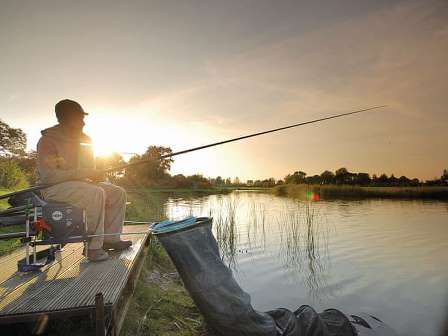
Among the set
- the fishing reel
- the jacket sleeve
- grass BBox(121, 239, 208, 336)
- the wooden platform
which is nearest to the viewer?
the wooden platform

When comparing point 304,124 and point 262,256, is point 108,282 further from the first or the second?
point 262,256

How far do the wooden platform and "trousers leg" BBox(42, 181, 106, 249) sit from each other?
1.29 feet

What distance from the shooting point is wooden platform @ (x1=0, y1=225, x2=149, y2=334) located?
2289 millimetres

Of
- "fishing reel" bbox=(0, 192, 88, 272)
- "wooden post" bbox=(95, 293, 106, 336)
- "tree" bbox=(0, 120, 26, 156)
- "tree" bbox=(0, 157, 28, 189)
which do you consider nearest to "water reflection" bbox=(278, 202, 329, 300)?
"fishing reel" bbox=(0, 192, 88, 272)

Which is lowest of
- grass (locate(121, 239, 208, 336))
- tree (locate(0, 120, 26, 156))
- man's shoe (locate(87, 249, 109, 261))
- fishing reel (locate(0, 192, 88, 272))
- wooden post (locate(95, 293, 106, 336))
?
grass (locate(121, 239, 208, 336))

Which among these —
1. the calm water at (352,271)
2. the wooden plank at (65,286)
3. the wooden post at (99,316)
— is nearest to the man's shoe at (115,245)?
the wooden plank at (65,286)

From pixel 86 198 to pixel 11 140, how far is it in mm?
46559

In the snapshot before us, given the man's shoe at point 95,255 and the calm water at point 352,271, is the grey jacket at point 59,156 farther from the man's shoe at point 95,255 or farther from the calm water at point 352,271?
the calm water at point 352,271

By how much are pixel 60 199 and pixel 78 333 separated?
4.91 ft

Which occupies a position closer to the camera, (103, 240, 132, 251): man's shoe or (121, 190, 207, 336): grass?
(121, 190, 207, 336): grass

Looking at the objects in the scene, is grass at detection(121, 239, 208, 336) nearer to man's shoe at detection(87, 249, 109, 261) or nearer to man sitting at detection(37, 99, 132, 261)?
man's shoe at detection(87, 249, 109, 261)

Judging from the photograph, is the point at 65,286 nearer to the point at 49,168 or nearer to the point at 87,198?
the point at 87,198

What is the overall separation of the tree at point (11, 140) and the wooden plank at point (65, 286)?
4416 cm

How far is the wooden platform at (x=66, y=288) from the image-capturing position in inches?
90.1
